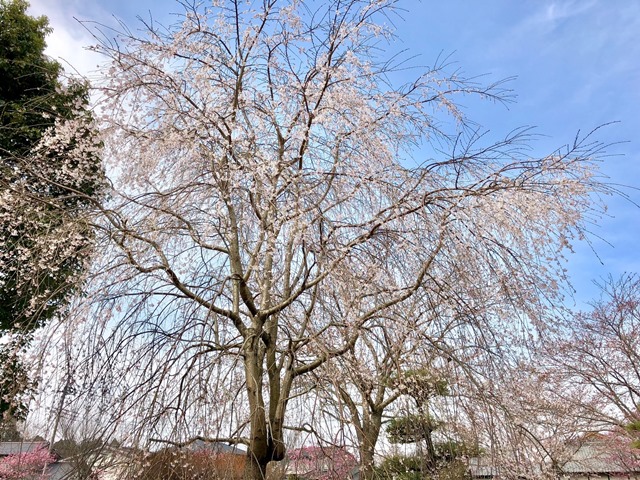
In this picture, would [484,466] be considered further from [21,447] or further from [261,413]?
[21,447]

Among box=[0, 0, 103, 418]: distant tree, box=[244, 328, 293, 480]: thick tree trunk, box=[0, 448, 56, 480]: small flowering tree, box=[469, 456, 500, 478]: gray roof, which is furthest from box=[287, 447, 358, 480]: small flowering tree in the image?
box=[0, 0, 103, 418]: distant tree

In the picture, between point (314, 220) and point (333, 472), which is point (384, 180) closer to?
point (314, 220)

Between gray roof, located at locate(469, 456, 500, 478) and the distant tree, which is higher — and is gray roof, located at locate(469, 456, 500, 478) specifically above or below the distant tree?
below

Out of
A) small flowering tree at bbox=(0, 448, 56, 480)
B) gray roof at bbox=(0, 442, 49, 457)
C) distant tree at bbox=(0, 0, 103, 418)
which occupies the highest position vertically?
distant tree at bbox=(0, 0, 103, 418)

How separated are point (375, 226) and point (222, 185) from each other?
3.19 feet

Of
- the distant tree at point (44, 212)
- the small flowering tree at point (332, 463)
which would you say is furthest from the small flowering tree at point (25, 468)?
the small flowering tree at point (332, 463)

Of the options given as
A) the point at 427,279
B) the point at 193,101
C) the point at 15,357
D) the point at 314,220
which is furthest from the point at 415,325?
the point at 15,357

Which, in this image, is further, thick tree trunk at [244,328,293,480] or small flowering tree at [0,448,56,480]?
thick tree trunk at [244,328,293,480]

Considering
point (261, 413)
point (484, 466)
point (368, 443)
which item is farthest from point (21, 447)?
point (484, 466)

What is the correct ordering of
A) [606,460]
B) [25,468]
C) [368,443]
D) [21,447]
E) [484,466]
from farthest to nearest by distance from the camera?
[606,460]
[25,468]
[484,466]
[368,443]
[21,447]

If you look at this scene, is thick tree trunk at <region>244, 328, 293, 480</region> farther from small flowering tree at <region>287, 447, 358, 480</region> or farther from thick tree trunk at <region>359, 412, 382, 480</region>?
thick tree trunk at <region>359, 412, 382, 480</region>

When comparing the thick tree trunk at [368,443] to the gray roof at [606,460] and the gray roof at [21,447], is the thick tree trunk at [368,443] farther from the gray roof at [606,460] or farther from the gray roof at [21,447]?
the gray roof at [606,460]

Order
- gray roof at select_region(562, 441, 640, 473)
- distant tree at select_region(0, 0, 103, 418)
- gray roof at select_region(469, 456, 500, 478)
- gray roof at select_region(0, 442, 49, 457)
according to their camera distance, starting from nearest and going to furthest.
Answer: gray roof at select_region(469, 456, 500, 478), gray roof at select_region(0, 442, 49, 457), distant tree at select_region(0, 0, 103, 418), gray roof at select_region(562, 441, 640, 473)

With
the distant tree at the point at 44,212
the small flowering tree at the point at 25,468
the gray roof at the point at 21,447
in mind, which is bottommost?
the small flowering tree at the point at 25,468
